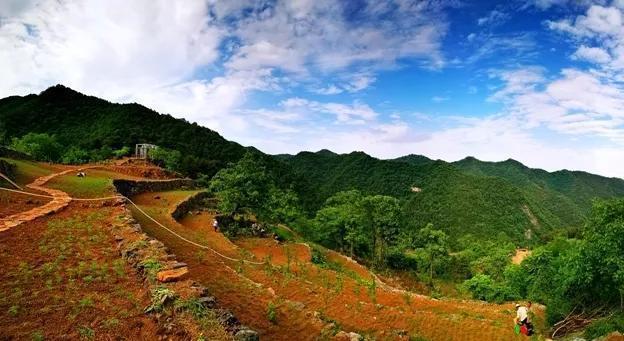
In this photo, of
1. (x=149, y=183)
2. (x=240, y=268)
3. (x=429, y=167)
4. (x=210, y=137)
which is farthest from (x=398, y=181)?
(x=240, y=268)

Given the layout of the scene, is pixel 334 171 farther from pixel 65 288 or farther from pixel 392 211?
pixel 65 288

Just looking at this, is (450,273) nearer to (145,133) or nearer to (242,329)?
(242,329)

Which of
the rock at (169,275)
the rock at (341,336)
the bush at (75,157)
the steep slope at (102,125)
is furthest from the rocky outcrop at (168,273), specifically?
the steep slope at (102,125)

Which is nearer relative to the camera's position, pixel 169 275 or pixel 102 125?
→ pixel 169 275

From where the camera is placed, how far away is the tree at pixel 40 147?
146 ft

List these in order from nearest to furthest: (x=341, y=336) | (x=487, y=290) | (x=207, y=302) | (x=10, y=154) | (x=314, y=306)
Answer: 1. (x=207, y=302)
2. (x=341, y=336)
3. (x=314, y=306)
4. (x=10, y=154)
5. (x=487, y=290)

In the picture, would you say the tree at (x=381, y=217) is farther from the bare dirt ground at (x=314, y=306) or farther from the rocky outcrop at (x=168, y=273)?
the rocky outcrop at (x=168, y=273)

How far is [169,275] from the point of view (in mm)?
9336

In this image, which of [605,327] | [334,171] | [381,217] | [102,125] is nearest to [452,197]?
[334,171]

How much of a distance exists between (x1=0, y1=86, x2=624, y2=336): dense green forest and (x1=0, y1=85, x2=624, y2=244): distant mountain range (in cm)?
37

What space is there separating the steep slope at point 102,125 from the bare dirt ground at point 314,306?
45297 millimetres

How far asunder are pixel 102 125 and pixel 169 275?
7461cm

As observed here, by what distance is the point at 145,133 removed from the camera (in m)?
73.4

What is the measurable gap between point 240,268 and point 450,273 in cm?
4216
